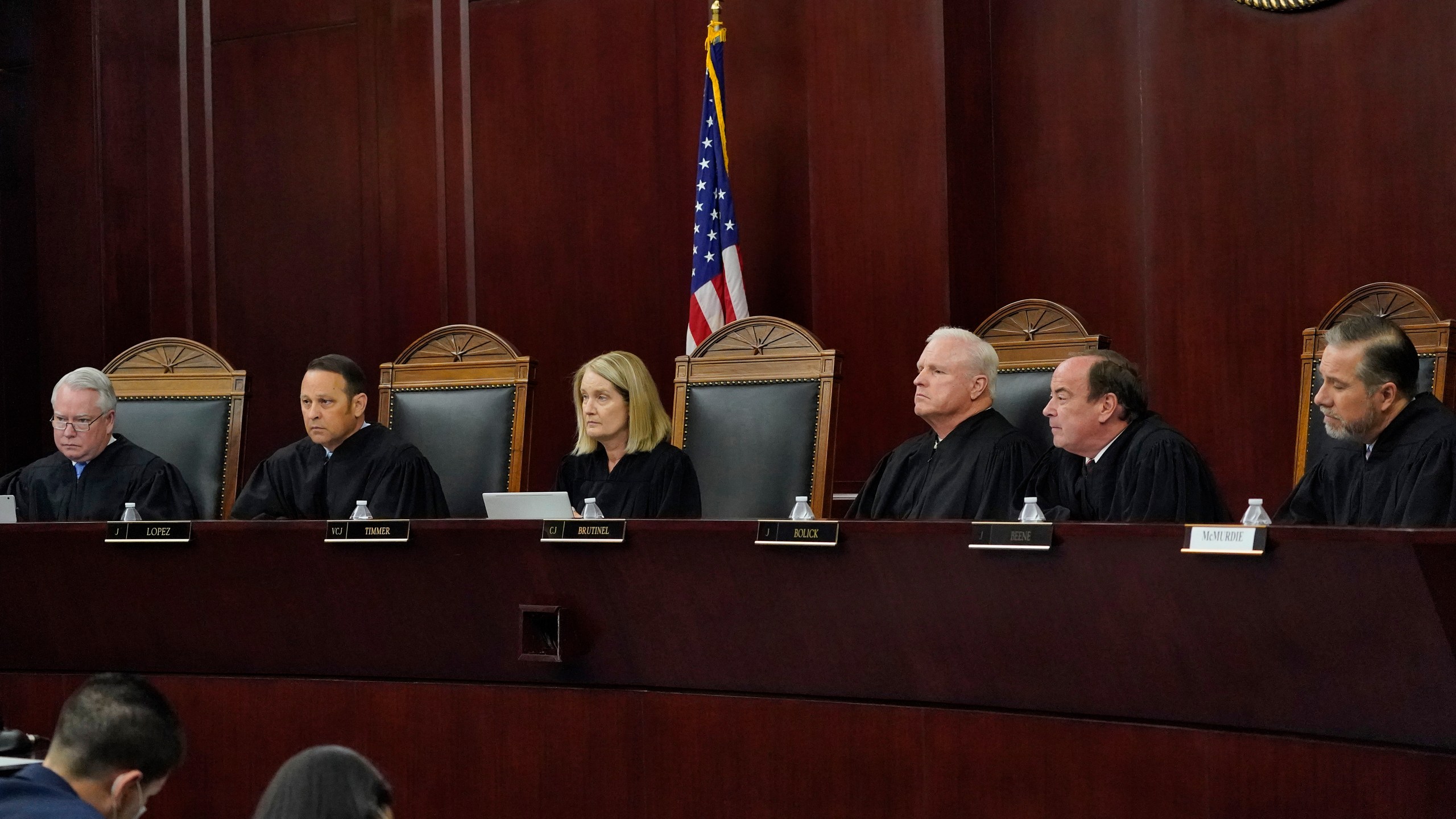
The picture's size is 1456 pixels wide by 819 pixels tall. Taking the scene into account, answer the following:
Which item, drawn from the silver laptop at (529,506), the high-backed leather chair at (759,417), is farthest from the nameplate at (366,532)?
the high-backed leather chair at (759,417)

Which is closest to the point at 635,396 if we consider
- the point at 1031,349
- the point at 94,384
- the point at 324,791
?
the point at 1031,349

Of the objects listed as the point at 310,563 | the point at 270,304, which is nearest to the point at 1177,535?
the point at 310,563

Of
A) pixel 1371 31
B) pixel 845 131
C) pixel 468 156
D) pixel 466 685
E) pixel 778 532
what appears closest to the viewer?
pixel 778 532

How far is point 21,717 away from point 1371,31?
4381mm

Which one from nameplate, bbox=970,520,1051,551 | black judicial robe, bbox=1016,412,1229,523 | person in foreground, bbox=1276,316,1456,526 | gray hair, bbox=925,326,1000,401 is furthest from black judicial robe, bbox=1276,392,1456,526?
gray hair, bbox=925,326,1000,401

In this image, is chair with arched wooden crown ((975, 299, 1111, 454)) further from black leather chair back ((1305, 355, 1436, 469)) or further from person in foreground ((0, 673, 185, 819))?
person in foreground ((0, 673, 185, 819))

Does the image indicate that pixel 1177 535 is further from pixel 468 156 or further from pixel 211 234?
pixel 211 234

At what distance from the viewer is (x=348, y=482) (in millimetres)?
4727

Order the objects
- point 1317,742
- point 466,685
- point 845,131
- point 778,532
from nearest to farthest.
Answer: point 1317,742 < point 778,532 < point 466,685 < point 845,131

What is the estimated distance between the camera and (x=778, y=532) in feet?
10.1

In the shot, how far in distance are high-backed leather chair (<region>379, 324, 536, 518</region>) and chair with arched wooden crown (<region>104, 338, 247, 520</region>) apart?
0.53 m

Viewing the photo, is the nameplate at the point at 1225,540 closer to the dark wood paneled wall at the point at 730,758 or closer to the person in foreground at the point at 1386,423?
the dark wood paneled wall at the point at 730,758

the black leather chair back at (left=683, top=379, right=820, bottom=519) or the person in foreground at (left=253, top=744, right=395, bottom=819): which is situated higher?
the black leather chair back at (left=683, top=379, right=820, bottom=519)

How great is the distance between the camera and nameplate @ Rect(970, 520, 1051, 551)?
2740 mm
